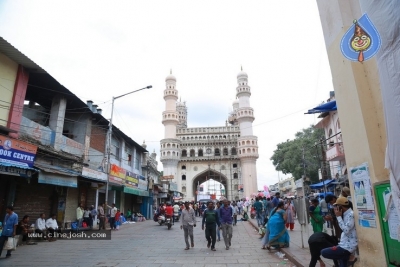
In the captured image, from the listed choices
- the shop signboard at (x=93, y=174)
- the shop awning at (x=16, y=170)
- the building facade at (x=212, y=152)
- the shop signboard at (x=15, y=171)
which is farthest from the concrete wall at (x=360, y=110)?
the building facade at (x=212, y=152)

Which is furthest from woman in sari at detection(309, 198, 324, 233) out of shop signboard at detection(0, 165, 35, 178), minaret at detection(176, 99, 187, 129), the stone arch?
minaret at detection(176, 99, 187, 129)

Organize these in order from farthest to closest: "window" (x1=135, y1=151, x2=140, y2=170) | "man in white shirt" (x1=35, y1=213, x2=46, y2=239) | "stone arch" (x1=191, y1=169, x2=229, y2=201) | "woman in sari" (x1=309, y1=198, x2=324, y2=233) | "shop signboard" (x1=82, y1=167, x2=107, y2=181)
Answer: "stone arch" (x1=191, y1=169, x2=229, y2=201) < "window" (x1=135, y1=151, x2=140, y2=170) < "shop signboard" (x1=82, y1=167, x2=107, y2=181) < "man in white shirt" (x1=35, y1=213, x2=46, y2=239) < "woman in sari" (x1=309, y1=198, x2=324, y2=233)

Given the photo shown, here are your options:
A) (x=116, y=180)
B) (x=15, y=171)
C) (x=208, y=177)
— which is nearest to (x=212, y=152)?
(x=208, y=177)

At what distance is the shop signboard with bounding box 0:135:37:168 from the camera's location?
9.02 m

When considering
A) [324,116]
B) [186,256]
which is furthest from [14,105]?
[324,116]

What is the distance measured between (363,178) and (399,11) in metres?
Result: 2.83

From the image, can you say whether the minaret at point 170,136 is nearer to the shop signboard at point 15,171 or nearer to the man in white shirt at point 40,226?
the man in white shirt at point 40,226

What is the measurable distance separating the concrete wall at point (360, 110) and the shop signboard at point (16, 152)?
9.79 m

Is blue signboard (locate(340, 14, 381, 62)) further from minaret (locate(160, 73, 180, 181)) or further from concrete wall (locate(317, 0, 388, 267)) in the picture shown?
minaret (locate(160, 73, 180, 181))

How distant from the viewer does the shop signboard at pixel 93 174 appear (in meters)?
13.4

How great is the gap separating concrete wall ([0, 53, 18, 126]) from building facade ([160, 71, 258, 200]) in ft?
114

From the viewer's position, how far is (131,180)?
21547 mm

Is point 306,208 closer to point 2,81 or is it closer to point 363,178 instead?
point 363,178

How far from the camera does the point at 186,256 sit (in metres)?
7.64
